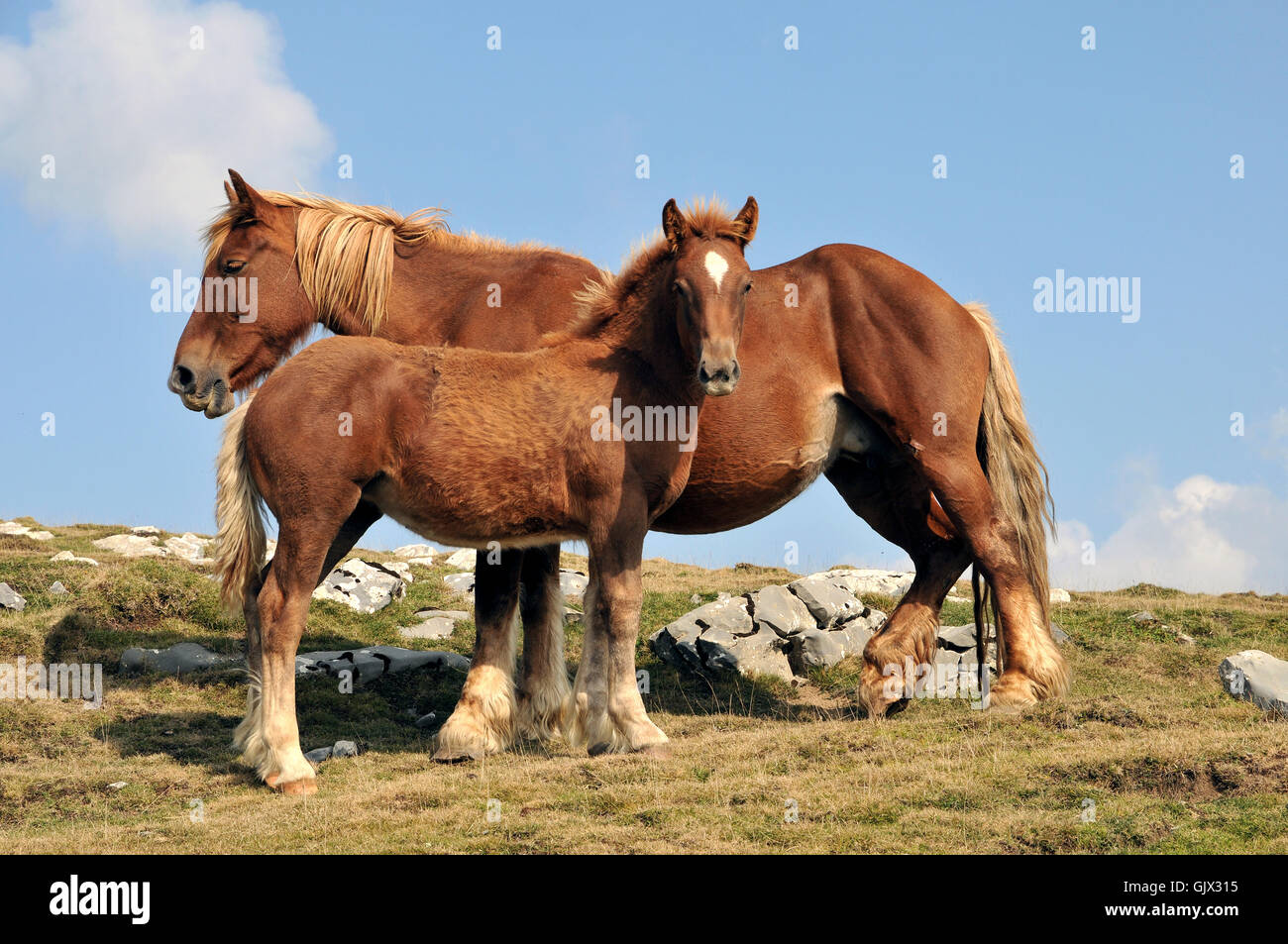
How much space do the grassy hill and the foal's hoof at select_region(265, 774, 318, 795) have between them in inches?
5.0

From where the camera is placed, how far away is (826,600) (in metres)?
13.8

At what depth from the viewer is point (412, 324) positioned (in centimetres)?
1020

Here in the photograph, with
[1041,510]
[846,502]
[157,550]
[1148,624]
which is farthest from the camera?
[157,550]

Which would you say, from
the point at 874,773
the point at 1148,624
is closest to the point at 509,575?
the point at 874,773

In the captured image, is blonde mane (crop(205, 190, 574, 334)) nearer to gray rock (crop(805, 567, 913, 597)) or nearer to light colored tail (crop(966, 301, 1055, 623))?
light colored tail (crop(966, 301, 1055, 623))

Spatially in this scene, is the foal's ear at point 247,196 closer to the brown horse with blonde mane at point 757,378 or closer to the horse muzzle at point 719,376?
the brown horse with blonde mane at point 757,378

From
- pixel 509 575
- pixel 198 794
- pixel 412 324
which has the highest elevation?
pixel 412 324

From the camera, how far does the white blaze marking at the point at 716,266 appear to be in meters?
8.42

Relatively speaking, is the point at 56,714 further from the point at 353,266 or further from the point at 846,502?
the point at 846,502

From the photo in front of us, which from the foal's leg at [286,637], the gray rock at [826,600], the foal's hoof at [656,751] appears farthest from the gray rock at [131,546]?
the foal's hoof at [656,751]

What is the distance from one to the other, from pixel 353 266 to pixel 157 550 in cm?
940

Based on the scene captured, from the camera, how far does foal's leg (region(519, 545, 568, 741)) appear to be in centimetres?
1019

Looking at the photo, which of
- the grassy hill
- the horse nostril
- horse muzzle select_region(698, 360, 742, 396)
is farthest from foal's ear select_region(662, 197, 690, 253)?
the horse nostril

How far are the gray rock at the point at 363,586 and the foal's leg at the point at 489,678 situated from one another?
5.20 meters
